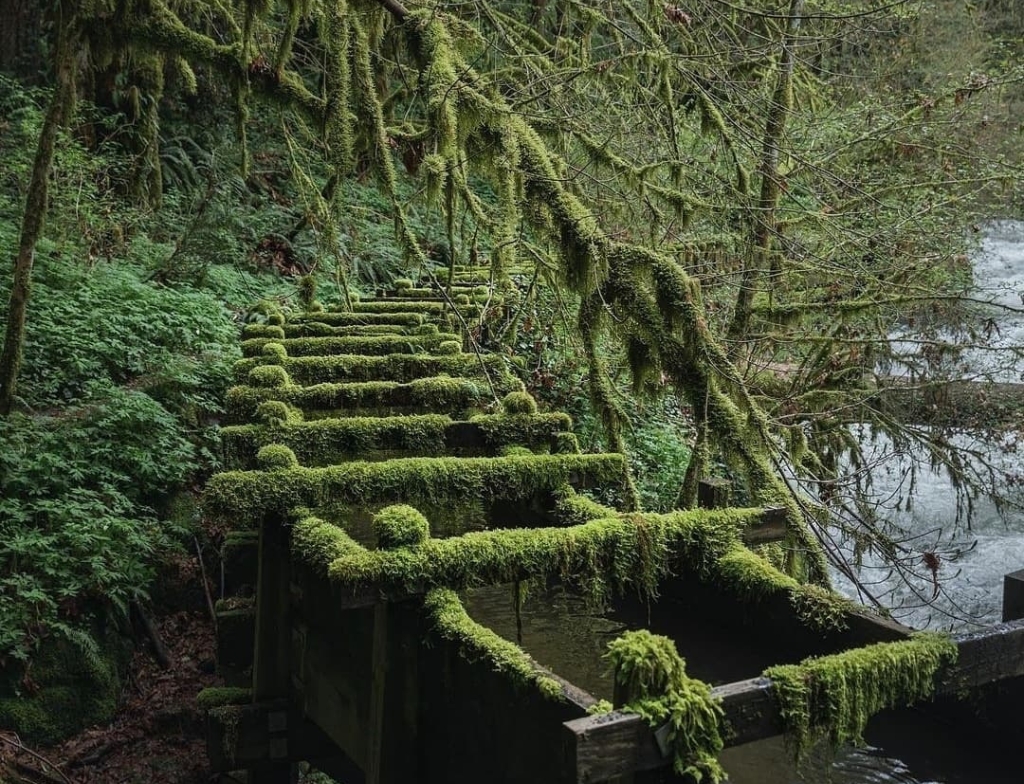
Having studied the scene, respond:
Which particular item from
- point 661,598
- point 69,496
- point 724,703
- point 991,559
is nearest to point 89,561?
point 69,496

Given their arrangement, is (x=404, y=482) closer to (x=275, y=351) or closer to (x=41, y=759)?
(x=275, y=351)

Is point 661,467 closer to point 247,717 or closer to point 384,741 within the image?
point 247,717

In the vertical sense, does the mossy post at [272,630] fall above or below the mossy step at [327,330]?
below

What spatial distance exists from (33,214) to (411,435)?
17.1 feet

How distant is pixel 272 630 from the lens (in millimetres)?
6320

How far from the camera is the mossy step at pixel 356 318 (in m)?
9.65

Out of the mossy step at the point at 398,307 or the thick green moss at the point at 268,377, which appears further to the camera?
the mossy step at the point at 398,307

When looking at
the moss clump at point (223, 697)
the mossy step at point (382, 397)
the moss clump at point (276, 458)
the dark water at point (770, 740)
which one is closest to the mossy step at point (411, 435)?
the moss clump at point (276, 458)

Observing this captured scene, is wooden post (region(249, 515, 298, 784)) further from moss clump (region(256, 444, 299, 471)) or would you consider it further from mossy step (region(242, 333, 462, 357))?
mossy step (region(242, 333, 462, 357))

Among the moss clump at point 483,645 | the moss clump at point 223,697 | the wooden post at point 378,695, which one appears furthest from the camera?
the moss clump at point 223,697

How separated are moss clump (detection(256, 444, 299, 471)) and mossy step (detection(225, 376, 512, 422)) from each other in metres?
1.10

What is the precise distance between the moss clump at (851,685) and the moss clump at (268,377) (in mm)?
4487

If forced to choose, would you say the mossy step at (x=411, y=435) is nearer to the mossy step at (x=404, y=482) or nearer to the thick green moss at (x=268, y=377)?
the mossy step at (x=404, y=482)

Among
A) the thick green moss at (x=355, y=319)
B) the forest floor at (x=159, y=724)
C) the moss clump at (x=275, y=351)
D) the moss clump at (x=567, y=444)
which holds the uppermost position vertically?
the thick green moss at (x=355, y=319)
